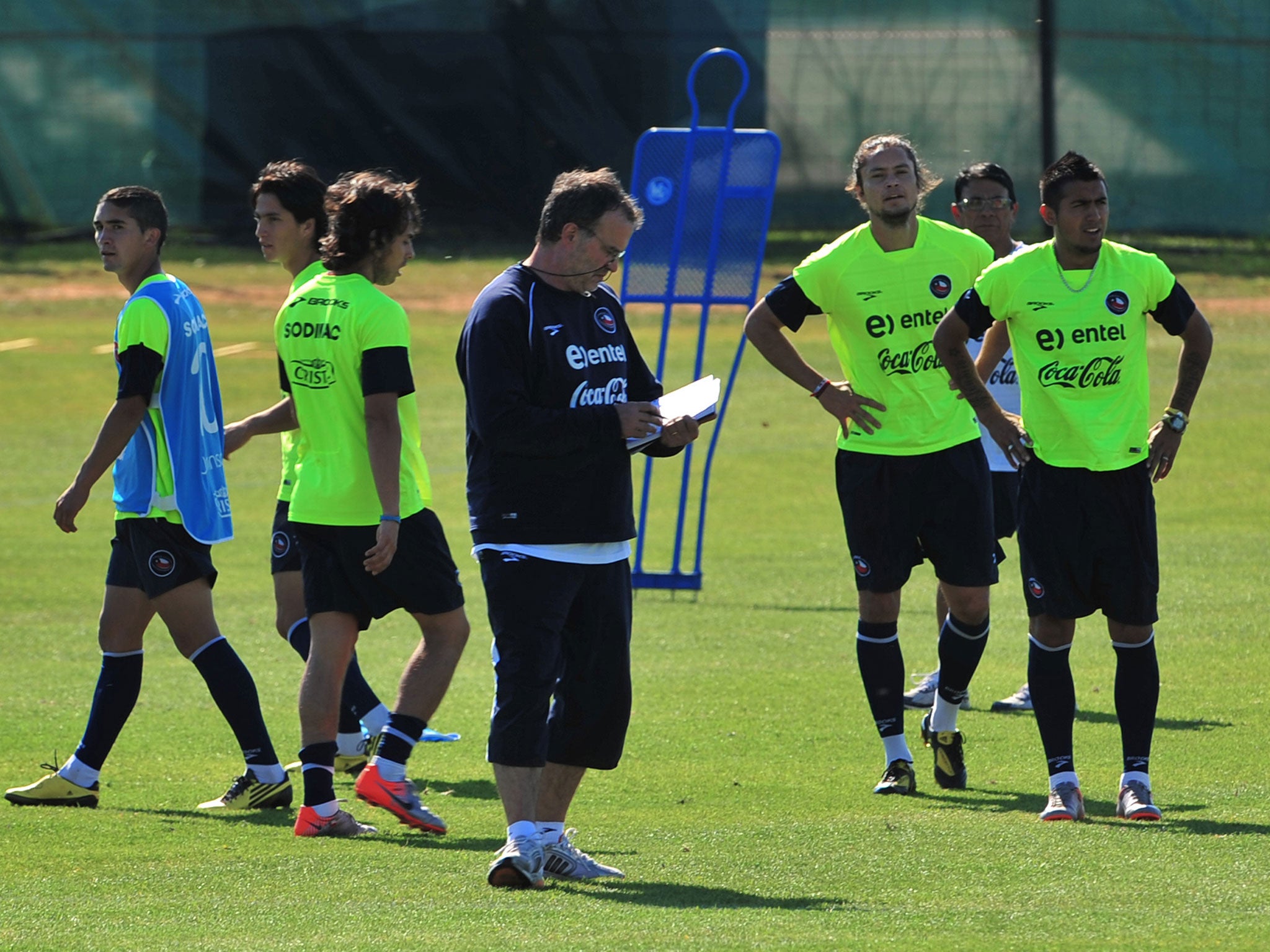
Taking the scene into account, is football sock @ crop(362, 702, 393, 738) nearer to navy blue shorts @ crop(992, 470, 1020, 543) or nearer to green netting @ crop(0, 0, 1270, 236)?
navy blue shorts @ crop(992, 470, 1020, 543)

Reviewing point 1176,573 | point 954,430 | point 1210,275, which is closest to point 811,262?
point 954,430

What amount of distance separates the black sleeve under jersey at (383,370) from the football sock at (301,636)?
1378 millimetres

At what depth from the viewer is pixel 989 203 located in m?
7.36

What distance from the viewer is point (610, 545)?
482 centimetres

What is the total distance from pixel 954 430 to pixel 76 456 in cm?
1098

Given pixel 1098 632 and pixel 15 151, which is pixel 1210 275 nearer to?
pixel 1098 632

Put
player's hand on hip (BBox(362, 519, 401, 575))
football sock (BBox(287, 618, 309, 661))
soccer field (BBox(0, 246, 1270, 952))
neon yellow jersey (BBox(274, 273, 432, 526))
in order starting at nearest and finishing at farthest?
soccer field (BBox(0, 246, 1270, 952)) < player's hand on hip (BBox(362, 519, 401, 575)) < neon yellow jersey (BBox(274, 273, 432, 526)) < football sock (BBox(287, 618, 309, 661))

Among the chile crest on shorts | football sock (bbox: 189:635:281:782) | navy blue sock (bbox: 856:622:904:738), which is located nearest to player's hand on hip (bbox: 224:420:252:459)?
football sock (bbox: 189:635:281:782)

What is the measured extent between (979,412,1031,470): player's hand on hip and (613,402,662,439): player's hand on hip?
4.63ft

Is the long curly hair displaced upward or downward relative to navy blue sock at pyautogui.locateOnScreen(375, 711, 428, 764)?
upward

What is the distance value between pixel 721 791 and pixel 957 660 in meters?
0.98

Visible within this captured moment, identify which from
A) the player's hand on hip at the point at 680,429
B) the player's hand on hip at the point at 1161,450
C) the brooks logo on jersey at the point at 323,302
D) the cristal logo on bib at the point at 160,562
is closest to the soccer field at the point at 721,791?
the cristal logo on bib at the point at 160,562

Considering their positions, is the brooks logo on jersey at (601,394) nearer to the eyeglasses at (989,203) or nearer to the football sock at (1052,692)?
the football sock at (1052,692)

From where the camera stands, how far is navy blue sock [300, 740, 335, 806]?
17.8 ft
